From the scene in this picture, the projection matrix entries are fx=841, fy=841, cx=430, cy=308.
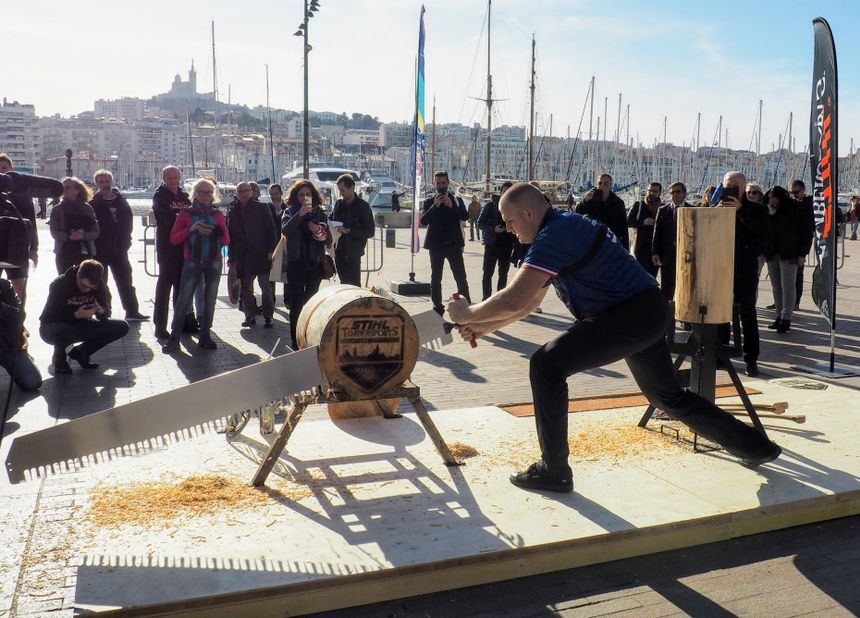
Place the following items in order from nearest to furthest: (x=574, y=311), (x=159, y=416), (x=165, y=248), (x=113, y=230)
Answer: (x=159, y=416) → (x=574, y=311) → (x=165, y=248) → (x=113, y=230)

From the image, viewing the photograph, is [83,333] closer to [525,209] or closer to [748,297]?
[525,209]

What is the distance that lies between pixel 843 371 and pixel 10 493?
26.2 ft

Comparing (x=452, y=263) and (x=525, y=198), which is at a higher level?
(x=525, y=198)

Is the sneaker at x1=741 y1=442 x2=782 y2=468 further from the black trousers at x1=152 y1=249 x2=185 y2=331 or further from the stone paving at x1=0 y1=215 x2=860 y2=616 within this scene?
the black trousers at x1=152 y1=249 x2=185 y2=331

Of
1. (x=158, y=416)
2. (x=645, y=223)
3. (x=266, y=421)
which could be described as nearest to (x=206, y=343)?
(x=266, y=421)

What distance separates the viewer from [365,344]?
5293mm

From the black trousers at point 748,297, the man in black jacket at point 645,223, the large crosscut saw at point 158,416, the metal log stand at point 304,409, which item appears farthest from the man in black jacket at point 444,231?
the large crosscut saw at point 158,416

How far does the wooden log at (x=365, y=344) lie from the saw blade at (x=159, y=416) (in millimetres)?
129

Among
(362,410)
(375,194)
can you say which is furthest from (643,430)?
(375,194)

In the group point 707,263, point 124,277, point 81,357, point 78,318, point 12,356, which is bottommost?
point 81,357

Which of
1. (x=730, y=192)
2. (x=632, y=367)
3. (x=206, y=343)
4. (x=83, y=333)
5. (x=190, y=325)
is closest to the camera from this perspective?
(x=632, y=367)

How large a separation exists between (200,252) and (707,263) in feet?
20.3

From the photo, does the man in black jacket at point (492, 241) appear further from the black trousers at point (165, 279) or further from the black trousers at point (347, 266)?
the black trousers at point (165, 279)

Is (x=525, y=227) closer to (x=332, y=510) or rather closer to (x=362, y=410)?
(x=332, y=510)
